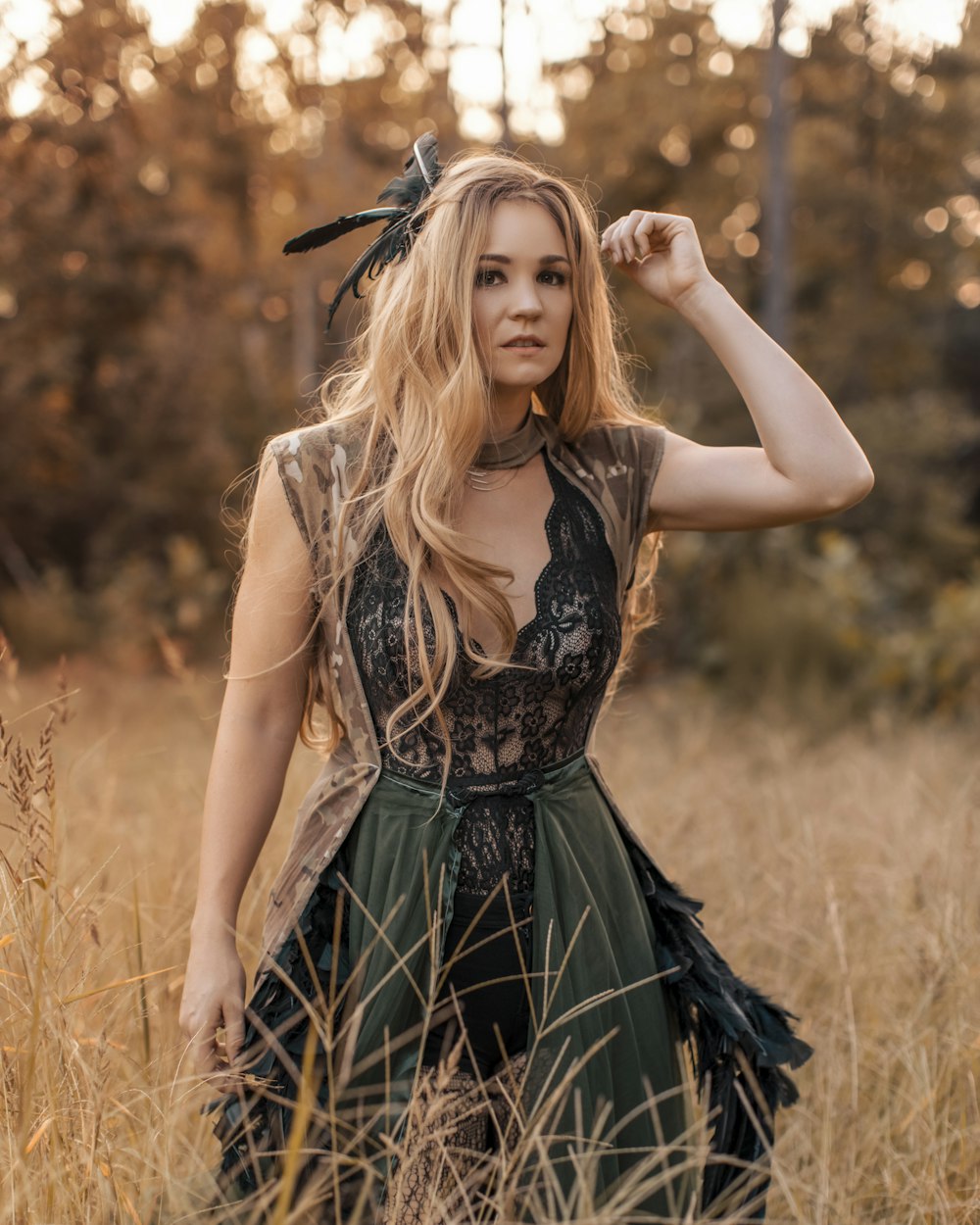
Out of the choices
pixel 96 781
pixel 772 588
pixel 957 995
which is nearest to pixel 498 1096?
pixel 957 995

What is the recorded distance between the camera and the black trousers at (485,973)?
1.86m

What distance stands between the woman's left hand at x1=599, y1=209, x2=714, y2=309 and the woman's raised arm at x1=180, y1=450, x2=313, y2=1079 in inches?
28.9

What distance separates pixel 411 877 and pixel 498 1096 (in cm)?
39

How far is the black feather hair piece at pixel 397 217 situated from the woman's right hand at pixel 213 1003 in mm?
1087

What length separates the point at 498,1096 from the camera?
1.90 meters

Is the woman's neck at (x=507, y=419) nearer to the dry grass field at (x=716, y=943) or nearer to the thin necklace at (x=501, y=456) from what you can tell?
the thin necklace at (x=501, y=456)

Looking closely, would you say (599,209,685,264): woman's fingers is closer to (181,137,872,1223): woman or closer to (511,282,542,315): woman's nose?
(181,137,872,1223): woman

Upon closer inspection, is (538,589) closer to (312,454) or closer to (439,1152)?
(312,454)

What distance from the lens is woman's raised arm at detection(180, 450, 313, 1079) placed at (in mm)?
1919

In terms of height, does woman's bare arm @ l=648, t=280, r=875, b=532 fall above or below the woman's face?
below

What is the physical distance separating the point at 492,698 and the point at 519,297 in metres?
0.66

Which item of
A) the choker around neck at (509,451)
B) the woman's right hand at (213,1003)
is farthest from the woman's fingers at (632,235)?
the woman's right hand at (213,1003)

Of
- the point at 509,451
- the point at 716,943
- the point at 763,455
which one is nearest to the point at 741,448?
the point at 763,455

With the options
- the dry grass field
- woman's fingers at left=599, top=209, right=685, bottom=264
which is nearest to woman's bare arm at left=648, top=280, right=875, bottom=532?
woman's fingers at left=599, top=209, right=685, bottom=264
